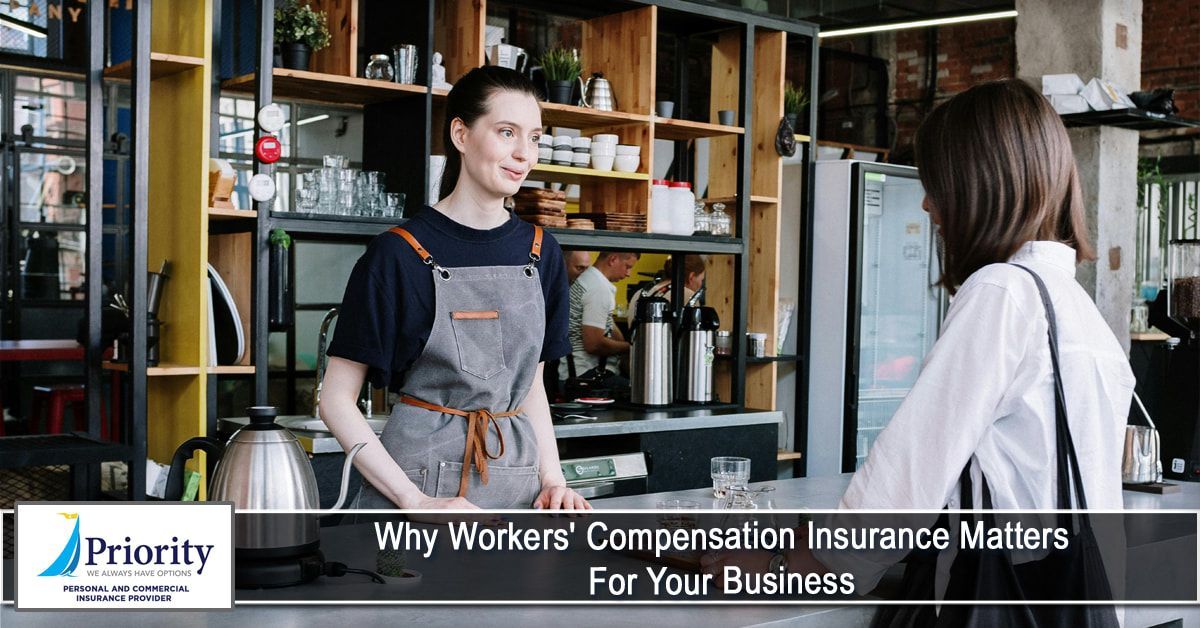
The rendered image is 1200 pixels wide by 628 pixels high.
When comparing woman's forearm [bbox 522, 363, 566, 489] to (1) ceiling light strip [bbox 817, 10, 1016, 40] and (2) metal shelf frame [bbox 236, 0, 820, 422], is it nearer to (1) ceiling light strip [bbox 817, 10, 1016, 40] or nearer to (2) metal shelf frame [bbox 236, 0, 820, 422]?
(2) metal shelf frame [bbox 236, 0, 820, 422]

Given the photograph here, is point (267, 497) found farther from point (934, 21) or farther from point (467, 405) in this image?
point (934, 21)

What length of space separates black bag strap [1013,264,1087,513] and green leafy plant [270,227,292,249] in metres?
2.84

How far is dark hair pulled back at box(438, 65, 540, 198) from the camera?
7.14ft

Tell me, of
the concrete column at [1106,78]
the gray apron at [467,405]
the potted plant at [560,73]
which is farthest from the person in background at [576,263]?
the gray apron at [467,405]

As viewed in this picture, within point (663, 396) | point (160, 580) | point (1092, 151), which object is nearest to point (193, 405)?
point (663, 396)

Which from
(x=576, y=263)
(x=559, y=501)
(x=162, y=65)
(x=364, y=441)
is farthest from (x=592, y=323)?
(x=364, y=441)

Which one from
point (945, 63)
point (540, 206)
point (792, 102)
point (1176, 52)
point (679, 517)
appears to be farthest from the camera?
point (945, 63)

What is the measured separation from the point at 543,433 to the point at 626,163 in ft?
8.39

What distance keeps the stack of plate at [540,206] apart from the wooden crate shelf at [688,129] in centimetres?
60

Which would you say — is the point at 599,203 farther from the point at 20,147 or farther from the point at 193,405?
the point at 20,147

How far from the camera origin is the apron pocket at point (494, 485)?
85.4 inches

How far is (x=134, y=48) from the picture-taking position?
350cm

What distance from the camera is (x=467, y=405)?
7.16 ft

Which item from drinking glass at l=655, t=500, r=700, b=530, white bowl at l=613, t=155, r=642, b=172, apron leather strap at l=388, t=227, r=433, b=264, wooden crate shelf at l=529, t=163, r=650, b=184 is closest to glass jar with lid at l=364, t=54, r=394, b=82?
wooden crate shelf at l=529, t=163, r=650, b=184
